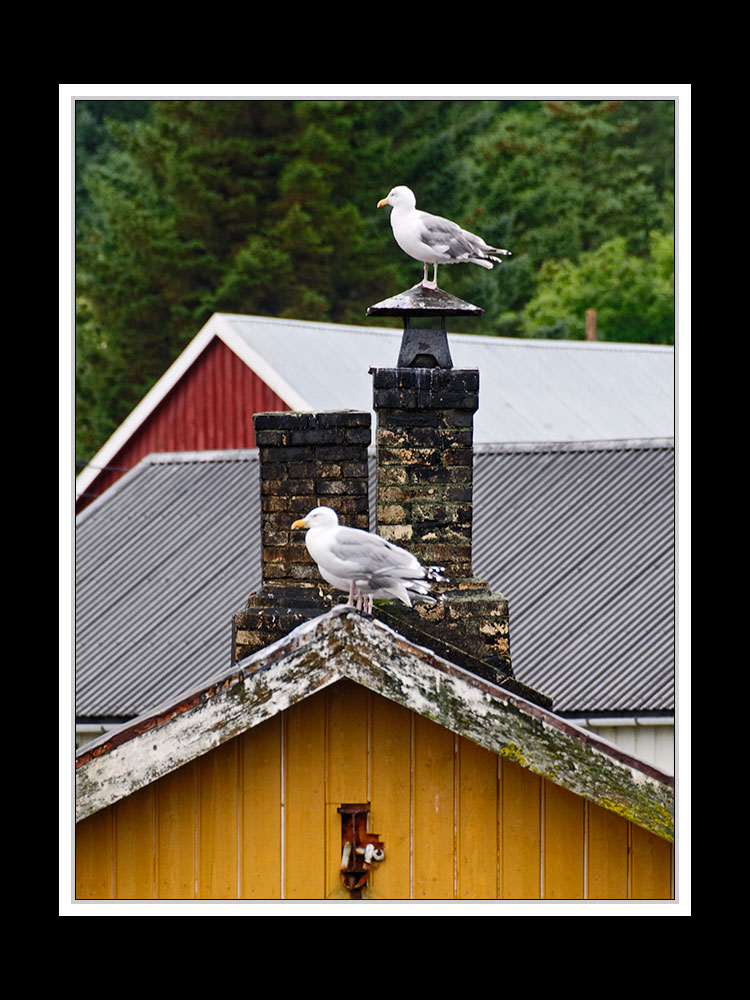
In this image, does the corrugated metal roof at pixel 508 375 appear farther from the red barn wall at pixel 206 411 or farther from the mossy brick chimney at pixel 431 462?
the mossy brick chimney at pixel 431 462

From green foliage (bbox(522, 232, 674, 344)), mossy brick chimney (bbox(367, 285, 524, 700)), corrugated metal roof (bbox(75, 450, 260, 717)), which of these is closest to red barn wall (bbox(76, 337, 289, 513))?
corrugated metal roof (bbox(75, 450, 260, 717))

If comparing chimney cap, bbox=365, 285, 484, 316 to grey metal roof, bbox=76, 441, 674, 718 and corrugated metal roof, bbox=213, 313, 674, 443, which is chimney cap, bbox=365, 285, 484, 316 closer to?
grey metal roof, bbox=76, 441, 674, 718

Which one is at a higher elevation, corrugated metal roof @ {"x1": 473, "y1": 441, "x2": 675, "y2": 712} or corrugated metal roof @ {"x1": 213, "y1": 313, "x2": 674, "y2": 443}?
corrugated metal roof @ {"x1": 213, "y1": 313, "x2": 674, "y2": 443}

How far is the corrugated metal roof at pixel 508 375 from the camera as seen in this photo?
21703 millimetres

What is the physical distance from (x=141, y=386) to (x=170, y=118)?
6.86 metres

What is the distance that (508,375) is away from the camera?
24453 mm

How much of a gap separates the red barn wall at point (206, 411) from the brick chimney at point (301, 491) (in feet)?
43.4

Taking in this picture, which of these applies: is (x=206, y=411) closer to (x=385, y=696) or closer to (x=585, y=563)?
(x=585, y=563)

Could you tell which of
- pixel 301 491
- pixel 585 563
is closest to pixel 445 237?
pixel 301 491

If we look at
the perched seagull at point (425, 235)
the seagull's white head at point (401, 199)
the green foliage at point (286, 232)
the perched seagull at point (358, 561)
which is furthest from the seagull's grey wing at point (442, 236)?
the green foliage at point (286, 232)

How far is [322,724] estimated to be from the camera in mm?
6449

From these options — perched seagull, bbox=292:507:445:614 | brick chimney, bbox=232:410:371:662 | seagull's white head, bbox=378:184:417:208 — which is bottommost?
perched seagull, bbox=292:507:445:614

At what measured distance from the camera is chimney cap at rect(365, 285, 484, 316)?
8602 millimetres

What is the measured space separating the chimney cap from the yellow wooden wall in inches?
112
